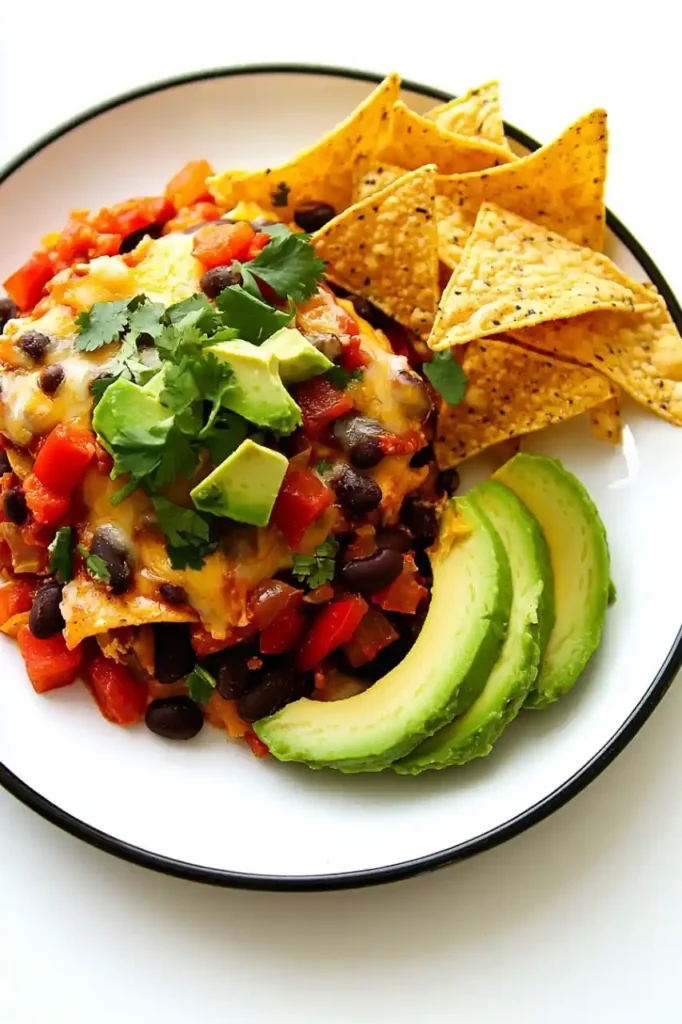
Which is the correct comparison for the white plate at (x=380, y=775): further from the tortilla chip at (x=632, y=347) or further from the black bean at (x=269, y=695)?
the black bean at (x=269, y=695)

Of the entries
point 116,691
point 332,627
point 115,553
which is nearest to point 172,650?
point 116,691

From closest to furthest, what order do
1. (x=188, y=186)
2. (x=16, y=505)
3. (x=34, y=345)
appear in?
(x=34, y=345), (x=16, y=505), (x=188, y=186)

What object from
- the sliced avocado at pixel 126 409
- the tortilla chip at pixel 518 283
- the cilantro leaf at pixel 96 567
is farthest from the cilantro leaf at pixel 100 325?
the tortilla chip at pixel 518 283

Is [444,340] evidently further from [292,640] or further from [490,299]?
[292,640]

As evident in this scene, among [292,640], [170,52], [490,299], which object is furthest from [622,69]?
[292,640]

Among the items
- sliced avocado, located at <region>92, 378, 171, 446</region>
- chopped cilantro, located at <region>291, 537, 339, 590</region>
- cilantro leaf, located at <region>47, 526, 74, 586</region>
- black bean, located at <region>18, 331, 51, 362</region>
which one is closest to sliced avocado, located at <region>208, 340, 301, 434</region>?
sliced avocado, located at <region>92, 378, 171, 446</region>

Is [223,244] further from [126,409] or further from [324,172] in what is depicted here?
[126,409]
